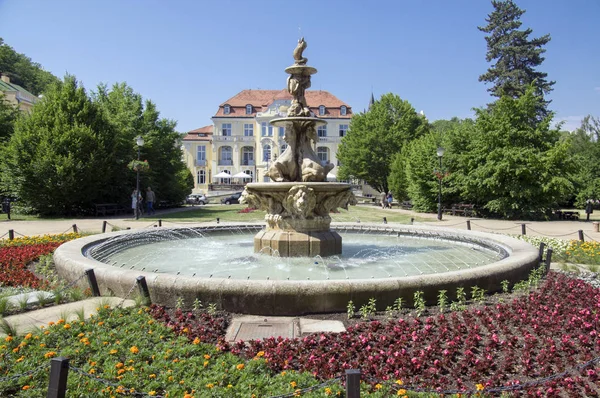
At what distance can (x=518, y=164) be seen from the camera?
2561 centimetres

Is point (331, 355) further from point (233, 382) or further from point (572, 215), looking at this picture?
point (572, 215)

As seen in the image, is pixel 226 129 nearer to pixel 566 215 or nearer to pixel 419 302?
pixel 566 215

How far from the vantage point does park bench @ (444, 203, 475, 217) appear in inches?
1138

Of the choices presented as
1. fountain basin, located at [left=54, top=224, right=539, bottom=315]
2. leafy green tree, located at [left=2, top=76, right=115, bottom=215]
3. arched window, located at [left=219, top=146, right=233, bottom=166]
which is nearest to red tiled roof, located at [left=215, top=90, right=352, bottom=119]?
arched window, located at [left=219, top=146, right=233, bottom=166]

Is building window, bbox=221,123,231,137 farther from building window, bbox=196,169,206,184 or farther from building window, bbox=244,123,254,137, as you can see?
building window, bbox=196,169,206,184

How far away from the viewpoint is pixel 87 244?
10.1m

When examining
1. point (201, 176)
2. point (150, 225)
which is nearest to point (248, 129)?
point (201, 176)

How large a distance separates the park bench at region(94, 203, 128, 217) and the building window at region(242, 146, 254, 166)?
45.1 m

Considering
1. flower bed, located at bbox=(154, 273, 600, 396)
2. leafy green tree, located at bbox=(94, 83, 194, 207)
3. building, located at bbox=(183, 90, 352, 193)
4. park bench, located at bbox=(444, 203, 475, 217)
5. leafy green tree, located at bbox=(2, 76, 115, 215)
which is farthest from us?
building, located at bbox=(183, 90, 352, 193)

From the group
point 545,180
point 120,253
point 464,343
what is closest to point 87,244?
point 120,253

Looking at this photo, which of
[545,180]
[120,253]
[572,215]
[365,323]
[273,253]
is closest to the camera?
[365,323]

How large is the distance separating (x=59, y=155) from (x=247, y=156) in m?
50.7

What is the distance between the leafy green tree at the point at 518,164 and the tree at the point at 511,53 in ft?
63.6

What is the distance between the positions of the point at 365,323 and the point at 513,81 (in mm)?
46122
